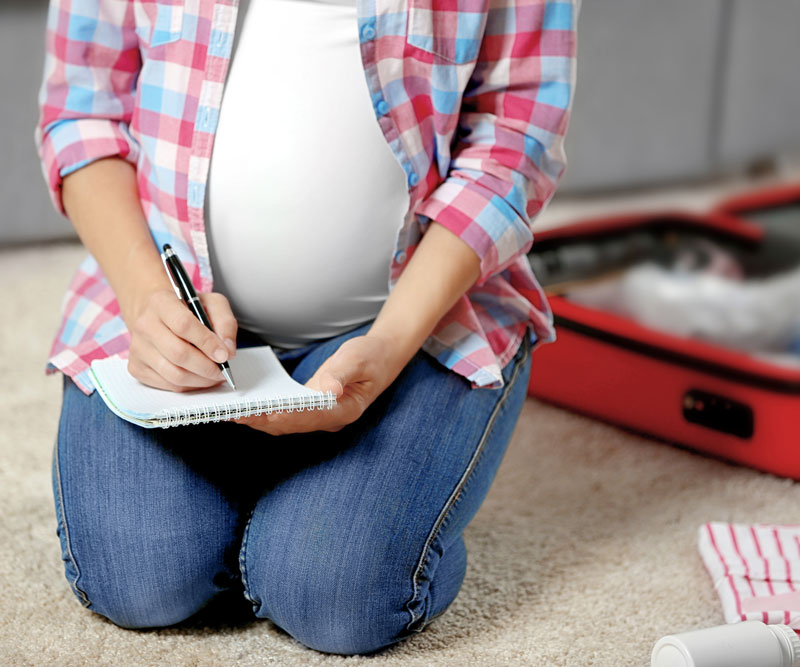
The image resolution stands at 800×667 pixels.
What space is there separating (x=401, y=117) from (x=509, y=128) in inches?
4.3

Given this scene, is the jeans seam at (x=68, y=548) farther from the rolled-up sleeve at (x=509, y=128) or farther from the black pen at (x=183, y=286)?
the rolled-up sleeve at (x=509, y=128)

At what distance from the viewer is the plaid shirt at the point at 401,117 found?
934 mm

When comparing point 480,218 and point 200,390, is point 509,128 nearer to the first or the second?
point 480,218

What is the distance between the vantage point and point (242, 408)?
825 mm

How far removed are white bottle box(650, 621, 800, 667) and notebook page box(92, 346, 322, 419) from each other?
365 millimetres

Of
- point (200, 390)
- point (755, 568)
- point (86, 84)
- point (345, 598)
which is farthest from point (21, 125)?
point (755, 568)

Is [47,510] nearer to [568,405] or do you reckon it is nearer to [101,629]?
[101,629]

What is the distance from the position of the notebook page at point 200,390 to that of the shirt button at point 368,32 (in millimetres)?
292

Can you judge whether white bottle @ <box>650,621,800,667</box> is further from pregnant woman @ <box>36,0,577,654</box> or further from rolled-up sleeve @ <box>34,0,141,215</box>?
rolled-up sleeve @ <box>34,0,141,215</box>

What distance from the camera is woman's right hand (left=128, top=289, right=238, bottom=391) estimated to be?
85cm

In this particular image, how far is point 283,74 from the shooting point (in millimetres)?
935

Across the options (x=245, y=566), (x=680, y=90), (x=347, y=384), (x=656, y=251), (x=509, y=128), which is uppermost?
(x=509, y=128)

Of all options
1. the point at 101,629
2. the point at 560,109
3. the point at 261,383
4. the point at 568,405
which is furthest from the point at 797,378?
the point at 101,629

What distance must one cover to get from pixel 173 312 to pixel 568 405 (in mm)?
746
